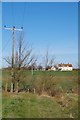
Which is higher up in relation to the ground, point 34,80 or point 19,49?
point 19,49

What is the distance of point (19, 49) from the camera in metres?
12.7

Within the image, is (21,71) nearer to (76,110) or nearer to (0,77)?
(0,77)

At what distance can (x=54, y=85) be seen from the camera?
451 inches

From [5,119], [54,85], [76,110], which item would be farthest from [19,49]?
[5,119]

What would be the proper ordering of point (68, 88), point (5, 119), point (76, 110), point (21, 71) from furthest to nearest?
point (21, 71), point (68, 88), point (76, 110), point (5, 119)

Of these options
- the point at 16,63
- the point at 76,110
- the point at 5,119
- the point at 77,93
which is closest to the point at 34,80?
the point at 16,63

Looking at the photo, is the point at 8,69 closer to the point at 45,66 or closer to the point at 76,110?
the point at 45,66

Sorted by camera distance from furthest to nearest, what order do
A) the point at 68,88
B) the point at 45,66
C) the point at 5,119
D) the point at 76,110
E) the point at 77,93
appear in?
the point at 45,66
the point at 68,88
the point at 77,93
the point at 76,110
the point at 5,119

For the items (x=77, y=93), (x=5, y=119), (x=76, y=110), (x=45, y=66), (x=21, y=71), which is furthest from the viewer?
(x=45, y=66)

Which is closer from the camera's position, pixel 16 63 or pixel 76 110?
pixel 76 110

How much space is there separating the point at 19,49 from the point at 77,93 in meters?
4.02

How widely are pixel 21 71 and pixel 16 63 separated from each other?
1.69 feet

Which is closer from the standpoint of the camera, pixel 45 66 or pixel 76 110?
pixel 76 110

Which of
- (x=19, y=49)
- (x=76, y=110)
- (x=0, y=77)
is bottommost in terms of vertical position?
(x=76, y=110)
